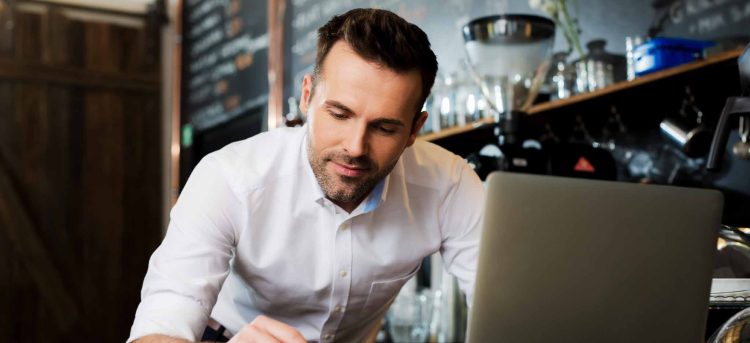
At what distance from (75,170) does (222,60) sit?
1.11 meters

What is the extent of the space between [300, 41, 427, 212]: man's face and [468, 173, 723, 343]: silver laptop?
1.24 feet

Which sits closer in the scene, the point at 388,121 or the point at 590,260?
the point at 590,260

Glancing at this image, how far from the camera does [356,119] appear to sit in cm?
113

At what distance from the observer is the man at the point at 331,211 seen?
1144mm

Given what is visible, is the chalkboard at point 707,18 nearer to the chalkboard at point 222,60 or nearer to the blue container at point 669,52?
the blue container at point 669,52

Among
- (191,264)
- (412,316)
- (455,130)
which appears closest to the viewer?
(191,264)

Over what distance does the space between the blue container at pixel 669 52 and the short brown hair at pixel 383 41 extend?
0.77 metres

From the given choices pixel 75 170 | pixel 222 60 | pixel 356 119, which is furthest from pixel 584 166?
pixel 75 170

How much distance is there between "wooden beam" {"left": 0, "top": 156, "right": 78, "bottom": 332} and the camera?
4.22 metres

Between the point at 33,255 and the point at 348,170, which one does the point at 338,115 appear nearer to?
the point at 348,170

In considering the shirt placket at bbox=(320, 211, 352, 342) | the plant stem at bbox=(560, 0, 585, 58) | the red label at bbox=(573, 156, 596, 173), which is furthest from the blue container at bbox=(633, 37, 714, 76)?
the shirt placket at bbox=(320, 211, 352, 342)

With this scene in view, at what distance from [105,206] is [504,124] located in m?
3.28

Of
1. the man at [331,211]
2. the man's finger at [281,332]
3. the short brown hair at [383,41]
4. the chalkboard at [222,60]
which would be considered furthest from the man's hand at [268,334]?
the chalkboard at [222,60]

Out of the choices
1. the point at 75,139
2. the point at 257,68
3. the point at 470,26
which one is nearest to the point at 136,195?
the point at 75,139
